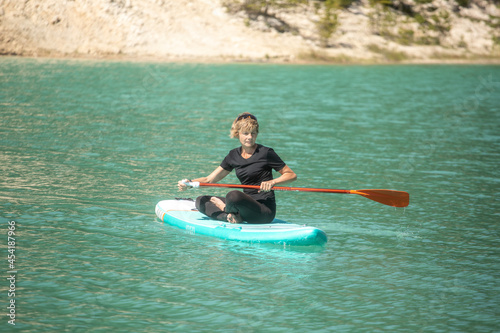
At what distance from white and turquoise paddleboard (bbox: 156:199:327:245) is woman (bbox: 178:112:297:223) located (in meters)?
0.19

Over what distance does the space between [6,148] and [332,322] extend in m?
11.8

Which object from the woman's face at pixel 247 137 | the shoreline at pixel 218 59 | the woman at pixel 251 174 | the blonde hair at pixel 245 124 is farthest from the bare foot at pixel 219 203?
the shoreline at pixel 218 59

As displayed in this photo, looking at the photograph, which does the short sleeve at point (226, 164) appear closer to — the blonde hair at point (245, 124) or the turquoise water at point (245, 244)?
the blonde hair at point (245, 124)

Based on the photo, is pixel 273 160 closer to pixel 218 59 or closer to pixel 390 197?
pixel 390 197

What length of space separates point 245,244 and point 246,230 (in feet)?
0.68

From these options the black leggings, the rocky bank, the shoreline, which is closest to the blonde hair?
the black leggings

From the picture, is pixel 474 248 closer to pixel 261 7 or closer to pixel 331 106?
pixel 331 106

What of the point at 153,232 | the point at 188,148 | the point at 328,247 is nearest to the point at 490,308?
the point at 328,247

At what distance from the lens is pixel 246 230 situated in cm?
917

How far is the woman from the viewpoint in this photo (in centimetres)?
879

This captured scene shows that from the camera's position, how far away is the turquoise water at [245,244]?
6.91 m

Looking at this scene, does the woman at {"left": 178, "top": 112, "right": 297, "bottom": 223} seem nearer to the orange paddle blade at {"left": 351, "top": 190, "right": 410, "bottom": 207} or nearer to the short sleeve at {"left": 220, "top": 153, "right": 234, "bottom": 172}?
the short sleeve at {"left": 220, "top": 153, "right": 234, "bottom": 172}

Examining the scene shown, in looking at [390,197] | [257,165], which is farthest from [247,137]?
[390,197]

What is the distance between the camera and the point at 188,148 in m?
16.8
